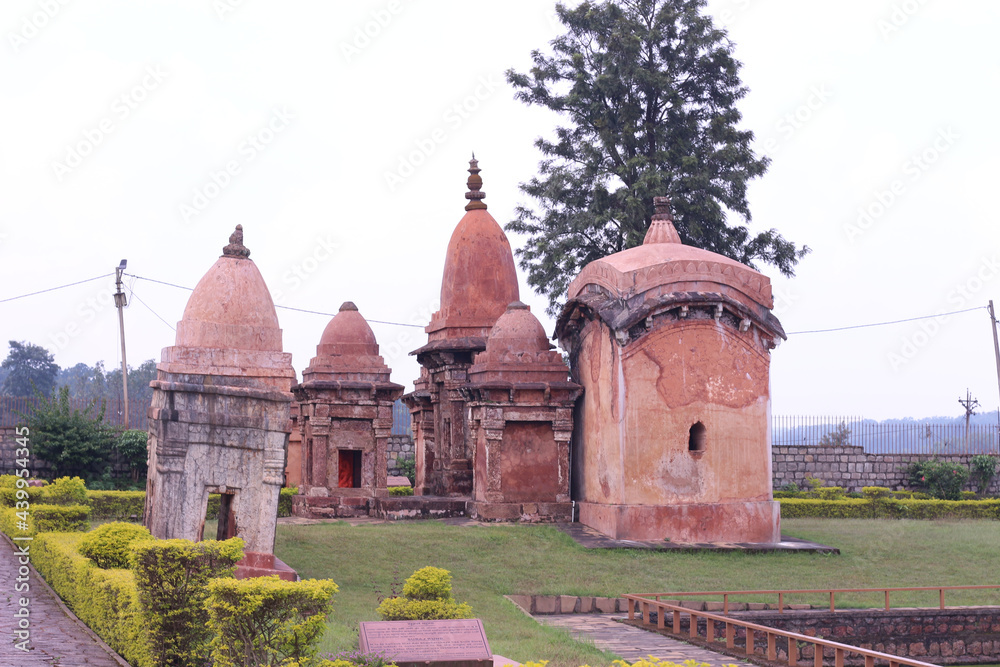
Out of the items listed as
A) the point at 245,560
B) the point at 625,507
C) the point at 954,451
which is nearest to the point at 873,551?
the point at 625,507

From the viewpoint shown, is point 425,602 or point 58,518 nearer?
point 425,602

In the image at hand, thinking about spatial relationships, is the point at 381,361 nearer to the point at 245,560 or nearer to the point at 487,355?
the point at 487,355

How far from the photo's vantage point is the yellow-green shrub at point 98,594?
8953mm

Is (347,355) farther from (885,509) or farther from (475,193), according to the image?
(885,509)

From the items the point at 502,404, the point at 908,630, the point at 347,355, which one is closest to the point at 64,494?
the point at 502,404

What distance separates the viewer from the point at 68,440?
2606 cm

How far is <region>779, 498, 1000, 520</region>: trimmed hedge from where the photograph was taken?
991 inches

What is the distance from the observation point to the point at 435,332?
23.8m

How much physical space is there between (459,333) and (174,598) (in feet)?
48.2

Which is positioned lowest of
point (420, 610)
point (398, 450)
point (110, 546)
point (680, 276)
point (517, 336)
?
point (420, 610)

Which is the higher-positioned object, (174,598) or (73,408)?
(73,408)

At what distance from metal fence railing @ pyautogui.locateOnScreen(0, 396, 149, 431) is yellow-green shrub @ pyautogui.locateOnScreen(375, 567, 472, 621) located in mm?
18876

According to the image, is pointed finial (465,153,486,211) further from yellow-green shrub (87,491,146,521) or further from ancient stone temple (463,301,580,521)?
yellow-green shrub (87,491,146,521)

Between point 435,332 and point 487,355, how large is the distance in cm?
334
